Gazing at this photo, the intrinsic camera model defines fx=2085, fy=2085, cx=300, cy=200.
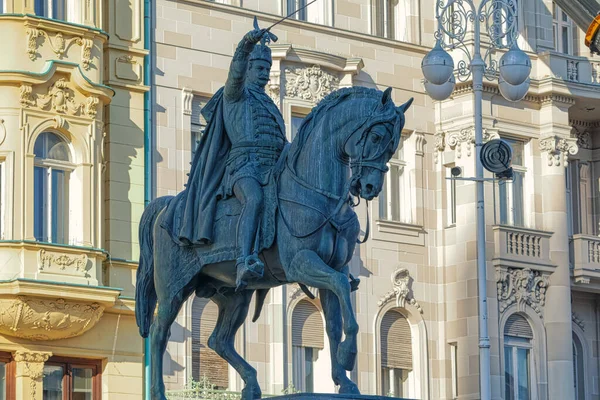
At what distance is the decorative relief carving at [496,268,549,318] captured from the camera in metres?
42.1

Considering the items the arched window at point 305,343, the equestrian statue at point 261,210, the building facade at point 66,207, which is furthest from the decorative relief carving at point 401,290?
the equestrian statue at point 261,210

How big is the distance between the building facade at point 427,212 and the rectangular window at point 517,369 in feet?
0.13

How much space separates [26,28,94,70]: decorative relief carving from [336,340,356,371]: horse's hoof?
18570 mm

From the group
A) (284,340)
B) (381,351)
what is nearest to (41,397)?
(284,340)

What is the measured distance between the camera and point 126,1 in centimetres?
3812

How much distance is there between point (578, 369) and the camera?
148ft

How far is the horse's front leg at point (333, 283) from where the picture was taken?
18297 millimetres

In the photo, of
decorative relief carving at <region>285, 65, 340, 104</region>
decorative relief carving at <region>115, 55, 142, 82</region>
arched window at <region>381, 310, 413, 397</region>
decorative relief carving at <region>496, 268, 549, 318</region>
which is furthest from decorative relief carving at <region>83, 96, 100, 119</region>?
decorative relief carving at <region>496, 268, 549, 318</region>

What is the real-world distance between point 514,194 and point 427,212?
6.77 feet

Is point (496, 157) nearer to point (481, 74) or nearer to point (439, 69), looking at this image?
point (439, 69)

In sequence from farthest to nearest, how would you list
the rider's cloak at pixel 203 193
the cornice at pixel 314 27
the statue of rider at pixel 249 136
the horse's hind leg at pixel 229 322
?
the cornice at pixel 314 27
the horse's hind leg at pixel 229 322
the rider's cloak at pixel 203 193
the statue of rider at pixel 249 136

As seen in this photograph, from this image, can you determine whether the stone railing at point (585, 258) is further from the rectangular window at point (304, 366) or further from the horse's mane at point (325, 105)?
the horse's mane at point (325, 105)

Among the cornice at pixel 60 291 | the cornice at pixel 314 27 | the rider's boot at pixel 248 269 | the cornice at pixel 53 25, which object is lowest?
the rider's boot at pixel 248 269

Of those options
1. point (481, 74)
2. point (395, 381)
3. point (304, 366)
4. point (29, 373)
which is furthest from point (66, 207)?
point (395, 381)
